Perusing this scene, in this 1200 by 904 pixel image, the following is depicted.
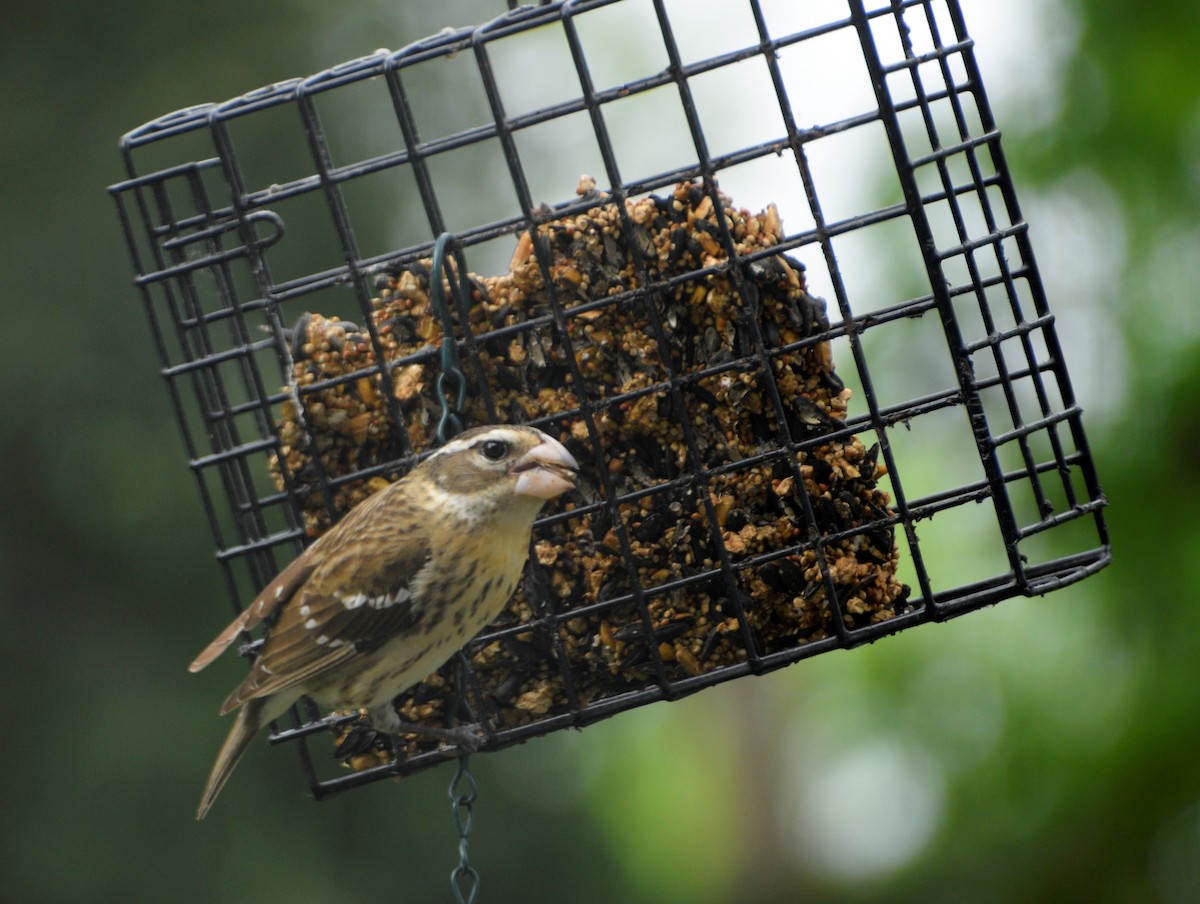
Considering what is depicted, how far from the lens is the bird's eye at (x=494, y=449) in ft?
10.9

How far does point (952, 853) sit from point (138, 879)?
4401 mm

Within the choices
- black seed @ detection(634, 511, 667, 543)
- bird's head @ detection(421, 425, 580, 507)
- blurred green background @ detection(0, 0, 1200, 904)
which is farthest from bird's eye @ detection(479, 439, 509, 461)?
blurred green background @ detection(0, 0, 1200, 904)

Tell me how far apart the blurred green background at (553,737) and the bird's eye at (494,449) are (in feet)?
6.75

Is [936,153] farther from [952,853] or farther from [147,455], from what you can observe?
[147,455]

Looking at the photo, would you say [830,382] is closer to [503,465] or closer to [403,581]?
[503,465]

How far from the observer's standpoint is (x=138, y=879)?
7.21 m

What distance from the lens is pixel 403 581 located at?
3.54 metres

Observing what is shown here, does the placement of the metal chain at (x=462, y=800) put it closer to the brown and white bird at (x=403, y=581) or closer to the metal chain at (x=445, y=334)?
the brown and white bird at (x=403, y=581)

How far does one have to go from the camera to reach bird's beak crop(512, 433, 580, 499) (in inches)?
128

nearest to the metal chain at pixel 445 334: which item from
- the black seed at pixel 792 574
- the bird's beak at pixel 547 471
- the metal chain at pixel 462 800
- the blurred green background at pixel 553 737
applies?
the bird's beak at pixel 547 471

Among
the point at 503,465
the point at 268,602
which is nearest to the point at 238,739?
the point at 268,602

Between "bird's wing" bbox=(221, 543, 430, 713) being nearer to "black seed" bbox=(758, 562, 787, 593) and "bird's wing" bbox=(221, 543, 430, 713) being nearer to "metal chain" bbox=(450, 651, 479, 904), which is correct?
"metal chain" bbox=(450, 651, 479, 904)

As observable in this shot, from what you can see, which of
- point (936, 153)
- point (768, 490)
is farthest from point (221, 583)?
point (936, 153)

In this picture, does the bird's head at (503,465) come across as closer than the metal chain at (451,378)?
Yes
